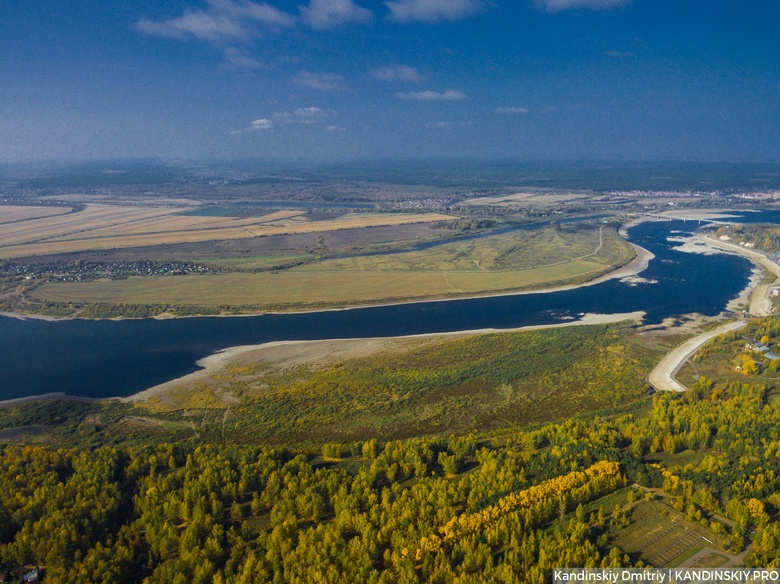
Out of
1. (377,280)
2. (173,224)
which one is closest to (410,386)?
(377,280)

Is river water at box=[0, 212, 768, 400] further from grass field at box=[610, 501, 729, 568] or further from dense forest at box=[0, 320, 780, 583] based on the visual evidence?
grass field at box=[610, 501, 729, 568]

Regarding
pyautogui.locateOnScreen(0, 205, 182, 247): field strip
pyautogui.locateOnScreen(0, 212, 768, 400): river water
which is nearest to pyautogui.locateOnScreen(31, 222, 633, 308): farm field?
pyautogui.locateOnScreen(0, 212, 768, 400): river water

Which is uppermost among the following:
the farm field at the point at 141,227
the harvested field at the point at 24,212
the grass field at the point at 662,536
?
the harvested field at the point at 24,212

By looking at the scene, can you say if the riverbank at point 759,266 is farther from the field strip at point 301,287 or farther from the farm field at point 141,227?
the farm field at point 141,227

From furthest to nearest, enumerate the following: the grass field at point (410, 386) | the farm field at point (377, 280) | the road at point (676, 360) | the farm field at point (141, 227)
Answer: the farm field at point (141, 227), the farm field at point (377, 280), the road at point (676, 360), the grass field at point (410, 386)

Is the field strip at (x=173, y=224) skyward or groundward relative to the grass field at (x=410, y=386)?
skyward

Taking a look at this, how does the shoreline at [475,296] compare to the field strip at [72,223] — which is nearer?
the shoreline at [475,296]

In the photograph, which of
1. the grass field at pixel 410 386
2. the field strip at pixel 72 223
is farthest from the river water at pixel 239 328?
the field strip at pixel 72 223
